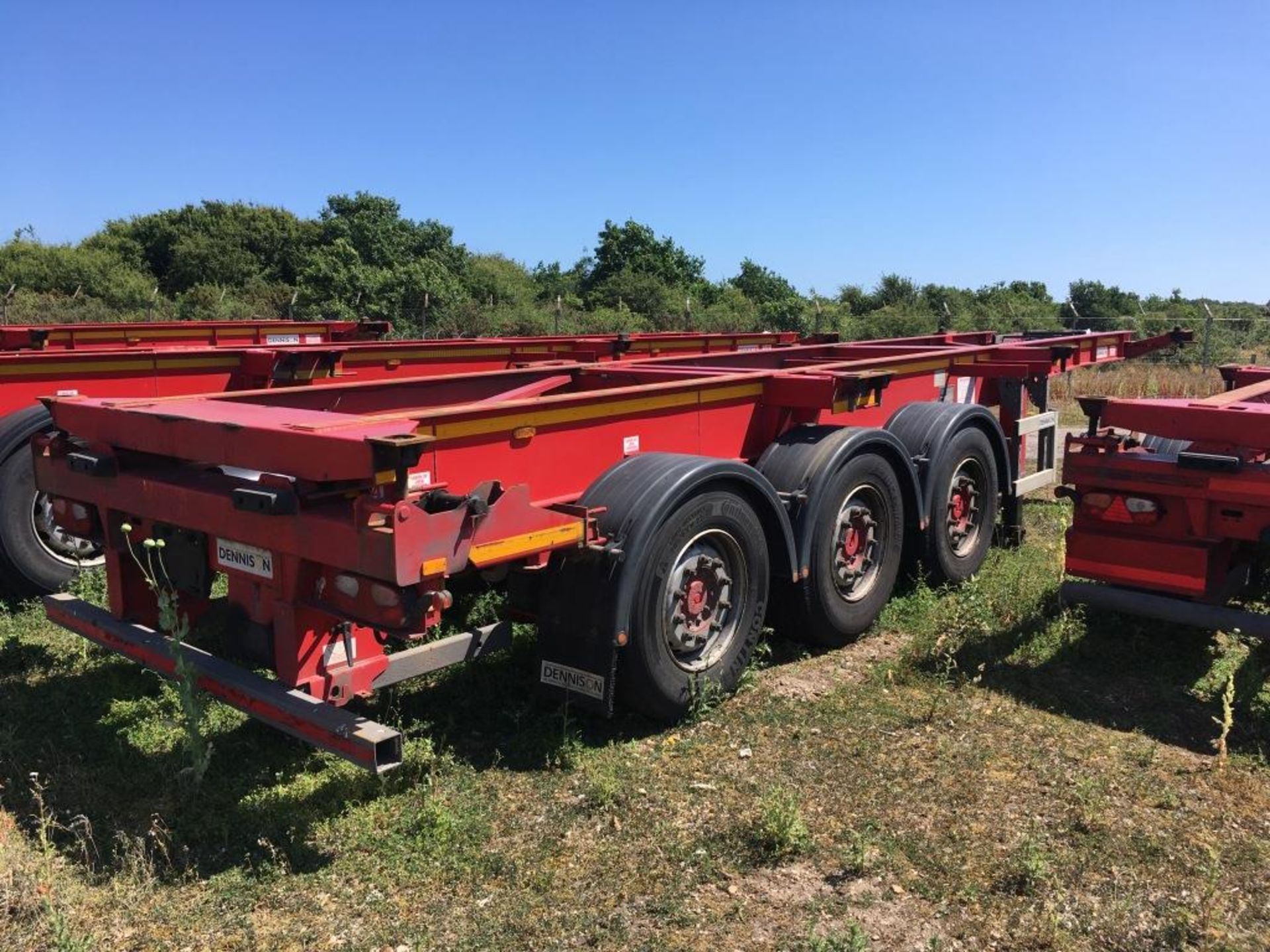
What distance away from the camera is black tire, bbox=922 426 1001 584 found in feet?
19.5

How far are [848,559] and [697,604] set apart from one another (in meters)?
1.32

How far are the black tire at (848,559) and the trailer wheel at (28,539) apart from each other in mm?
4188

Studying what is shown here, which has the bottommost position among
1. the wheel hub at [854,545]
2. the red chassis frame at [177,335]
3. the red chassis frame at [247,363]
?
the wheel hub at [854,545]

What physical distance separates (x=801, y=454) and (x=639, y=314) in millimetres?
29171

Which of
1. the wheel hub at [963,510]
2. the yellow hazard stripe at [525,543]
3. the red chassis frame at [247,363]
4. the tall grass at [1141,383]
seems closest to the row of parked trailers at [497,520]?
the yellow hazard stripe at [525,543]

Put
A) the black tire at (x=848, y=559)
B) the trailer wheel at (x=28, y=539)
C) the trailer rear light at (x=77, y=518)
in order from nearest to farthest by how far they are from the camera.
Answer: the trailer rear light at (x=77, y=518)
the black tire at (x=848, y=559)
the trailer wheel at (x=28, y=539)

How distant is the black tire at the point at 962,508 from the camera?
5.93 metres

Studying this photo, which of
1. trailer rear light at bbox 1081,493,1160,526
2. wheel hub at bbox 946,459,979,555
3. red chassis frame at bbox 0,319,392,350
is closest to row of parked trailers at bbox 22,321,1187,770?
wheel hub at bbox 946,459,979,555

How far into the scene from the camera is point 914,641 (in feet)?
17.0

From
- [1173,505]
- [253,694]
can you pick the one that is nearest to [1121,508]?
[1173,505]

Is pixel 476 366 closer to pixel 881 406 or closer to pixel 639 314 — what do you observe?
pixel 881 406

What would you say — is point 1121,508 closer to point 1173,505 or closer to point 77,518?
point 1173,505

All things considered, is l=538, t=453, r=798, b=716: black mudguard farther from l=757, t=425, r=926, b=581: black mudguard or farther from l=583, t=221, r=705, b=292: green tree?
l=583, t=221, r=705, b=292: green tree

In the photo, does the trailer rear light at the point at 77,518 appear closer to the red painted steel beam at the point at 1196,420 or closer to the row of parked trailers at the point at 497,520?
the row of parked trailers at the point at 497,520
